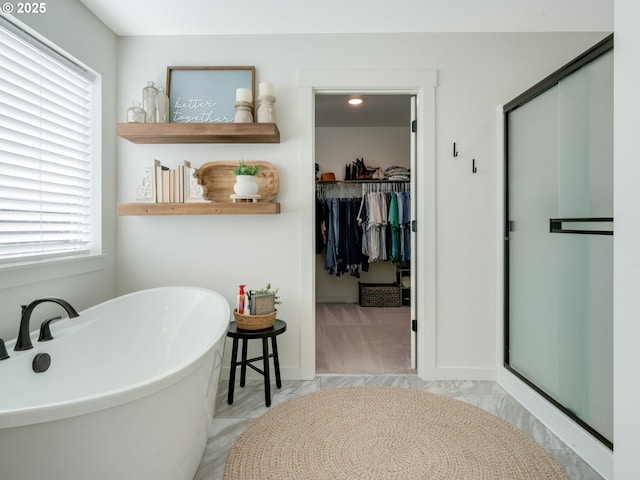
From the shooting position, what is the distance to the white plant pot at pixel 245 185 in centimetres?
241

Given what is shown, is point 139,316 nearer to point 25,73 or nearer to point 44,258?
point 44,258

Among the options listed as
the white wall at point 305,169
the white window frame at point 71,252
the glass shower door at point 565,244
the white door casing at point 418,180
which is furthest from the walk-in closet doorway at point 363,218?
the white window frame at point 71,252

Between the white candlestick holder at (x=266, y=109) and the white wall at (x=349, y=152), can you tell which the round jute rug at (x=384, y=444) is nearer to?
the white candlestick holder at (x=266, y=109)

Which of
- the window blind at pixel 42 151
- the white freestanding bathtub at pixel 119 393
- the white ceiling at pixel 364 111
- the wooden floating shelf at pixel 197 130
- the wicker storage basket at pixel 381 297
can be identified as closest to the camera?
the white freestanding bathtub at pixel 119 393

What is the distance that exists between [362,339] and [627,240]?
8.55 ft

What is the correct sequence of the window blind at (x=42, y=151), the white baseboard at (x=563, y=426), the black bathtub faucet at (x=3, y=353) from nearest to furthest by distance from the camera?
1. the black bathtub faucet at (x=3, y=353)
2. the white baseboard at (x=563, y=426)
3. the window blind at (x=42, y=151)

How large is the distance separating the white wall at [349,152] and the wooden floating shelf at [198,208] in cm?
296

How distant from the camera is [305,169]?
2609mm

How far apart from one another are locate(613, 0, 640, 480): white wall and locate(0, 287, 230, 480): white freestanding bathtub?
1.41 m

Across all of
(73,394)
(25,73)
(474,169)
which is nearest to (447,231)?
(474,169)

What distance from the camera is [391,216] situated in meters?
4.64

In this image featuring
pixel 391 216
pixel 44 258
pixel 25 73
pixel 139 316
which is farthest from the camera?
pixel 391 216

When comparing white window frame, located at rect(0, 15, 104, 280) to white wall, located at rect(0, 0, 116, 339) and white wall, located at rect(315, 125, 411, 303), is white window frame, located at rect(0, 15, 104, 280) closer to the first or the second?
white wall, located at rect(0, 0, 116, 339)

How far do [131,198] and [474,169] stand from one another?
2.35 meters
